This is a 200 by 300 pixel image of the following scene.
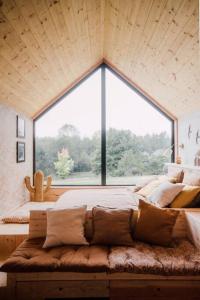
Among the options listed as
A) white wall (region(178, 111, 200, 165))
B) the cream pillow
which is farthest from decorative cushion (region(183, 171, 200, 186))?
the cream pillow

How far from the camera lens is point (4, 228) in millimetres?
3676

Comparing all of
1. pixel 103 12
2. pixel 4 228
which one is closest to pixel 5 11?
pixel 103 12

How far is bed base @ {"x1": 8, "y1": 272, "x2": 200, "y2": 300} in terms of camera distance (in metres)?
2.22

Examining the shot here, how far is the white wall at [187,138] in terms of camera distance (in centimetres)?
493

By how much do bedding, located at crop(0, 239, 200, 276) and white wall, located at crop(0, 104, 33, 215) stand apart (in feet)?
7.35

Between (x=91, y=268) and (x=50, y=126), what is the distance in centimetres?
472

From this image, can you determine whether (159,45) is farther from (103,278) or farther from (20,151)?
(20,151)

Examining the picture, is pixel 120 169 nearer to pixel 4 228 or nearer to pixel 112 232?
pixel 4 228

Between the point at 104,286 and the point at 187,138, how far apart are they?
3.89 meters

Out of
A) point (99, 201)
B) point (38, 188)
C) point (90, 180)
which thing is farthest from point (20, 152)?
point (99, 201)

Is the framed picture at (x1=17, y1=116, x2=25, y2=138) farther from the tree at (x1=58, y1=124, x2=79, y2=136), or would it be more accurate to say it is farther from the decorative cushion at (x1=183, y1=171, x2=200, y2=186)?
the decorative cushion at (x1=183, y1=171, x2=200, y2=186)

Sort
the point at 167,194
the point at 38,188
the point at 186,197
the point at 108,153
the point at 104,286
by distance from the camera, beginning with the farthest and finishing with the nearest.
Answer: the point at 108,153, the point at 38,188, the point at 167,194, the point at 186,197, the point at 104,286

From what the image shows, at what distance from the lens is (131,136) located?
256 inches

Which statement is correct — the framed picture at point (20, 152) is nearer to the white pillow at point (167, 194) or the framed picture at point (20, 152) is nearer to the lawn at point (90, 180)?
the lawn at point (90, 180)
